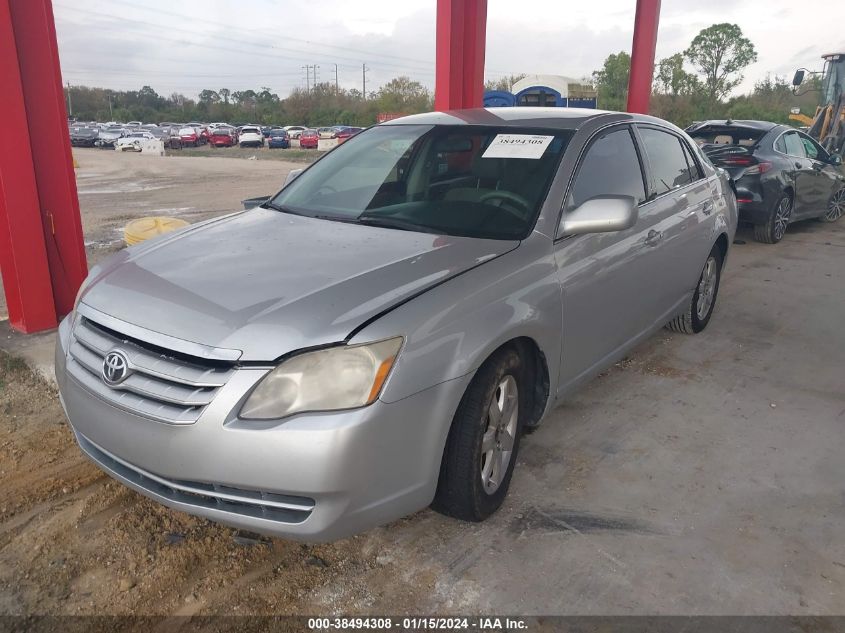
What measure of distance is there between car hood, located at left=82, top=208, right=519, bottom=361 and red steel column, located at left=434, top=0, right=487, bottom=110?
3.81 m

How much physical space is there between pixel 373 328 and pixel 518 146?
1.64m

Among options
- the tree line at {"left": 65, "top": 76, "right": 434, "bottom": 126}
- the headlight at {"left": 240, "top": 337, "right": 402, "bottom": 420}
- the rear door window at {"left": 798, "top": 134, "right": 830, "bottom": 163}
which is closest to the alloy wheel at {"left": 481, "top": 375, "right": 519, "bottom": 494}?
the headlight at {"left": 240, "top": 337, "right": 402, "bottom": 420}

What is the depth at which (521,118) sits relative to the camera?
370 cm

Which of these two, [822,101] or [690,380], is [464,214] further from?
[822,101]

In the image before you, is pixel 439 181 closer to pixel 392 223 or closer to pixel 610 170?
pixel 392 223

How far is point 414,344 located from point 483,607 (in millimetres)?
933

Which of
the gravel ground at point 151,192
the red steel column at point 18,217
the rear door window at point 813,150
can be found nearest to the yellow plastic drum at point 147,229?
the red steel column at point 18,217

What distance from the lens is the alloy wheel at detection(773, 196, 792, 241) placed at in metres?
8.75

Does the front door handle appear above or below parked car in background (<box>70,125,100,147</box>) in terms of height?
above

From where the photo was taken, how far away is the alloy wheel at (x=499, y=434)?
2.68m

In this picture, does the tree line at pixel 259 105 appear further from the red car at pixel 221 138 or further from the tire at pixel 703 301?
the tire at pixel 703 301

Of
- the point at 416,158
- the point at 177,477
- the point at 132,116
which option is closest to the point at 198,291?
the point at 177,477

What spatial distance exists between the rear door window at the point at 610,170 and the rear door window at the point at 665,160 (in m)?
0.24

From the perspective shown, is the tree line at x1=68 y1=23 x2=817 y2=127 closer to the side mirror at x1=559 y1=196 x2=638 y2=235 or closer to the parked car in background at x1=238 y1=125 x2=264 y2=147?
the parked car in background at x1=238 y1=125 x2=264 y2=147
